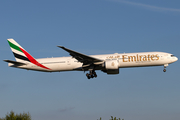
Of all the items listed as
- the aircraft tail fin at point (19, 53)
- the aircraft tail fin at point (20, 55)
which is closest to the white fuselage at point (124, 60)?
the aircraft tail fin at point (20, 55)

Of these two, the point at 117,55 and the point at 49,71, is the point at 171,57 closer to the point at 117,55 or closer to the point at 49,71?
the point at 117,55

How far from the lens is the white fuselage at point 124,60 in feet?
159

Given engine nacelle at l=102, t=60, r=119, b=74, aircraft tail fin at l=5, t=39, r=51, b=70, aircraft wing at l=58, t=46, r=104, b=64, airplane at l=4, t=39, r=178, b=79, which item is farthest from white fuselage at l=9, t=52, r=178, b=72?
aircraft wing at l=58, t=46, r=104, b=64

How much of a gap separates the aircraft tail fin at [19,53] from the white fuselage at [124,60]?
7.44 feet

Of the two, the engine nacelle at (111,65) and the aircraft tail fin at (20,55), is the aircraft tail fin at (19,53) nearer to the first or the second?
the aircraft tail fin at (20,55)

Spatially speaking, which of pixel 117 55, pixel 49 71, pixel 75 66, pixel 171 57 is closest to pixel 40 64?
pixel 49 71

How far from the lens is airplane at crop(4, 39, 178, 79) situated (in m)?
48.0

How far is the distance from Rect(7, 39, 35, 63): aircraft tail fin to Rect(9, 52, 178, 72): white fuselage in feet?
7.44

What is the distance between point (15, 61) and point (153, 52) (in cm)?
2273

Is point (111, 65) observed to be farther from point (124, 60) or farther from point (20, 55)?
point (20, 55)

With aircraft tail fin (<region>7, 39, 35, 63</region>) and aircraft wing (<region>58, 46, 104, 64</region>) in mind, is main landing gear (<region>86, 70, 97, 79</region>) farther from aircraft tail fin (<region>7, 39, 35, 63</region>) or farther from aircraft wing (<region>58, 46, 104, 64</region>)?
aircraft tail fin (<region>7, 39, 35, 63</region>)

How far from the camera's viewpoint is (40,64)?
5141 centimetres

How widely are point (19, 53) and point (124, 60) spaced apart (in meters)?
18.8

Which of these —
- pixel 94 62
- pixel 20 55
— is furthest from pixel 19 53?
pixel 94 62
